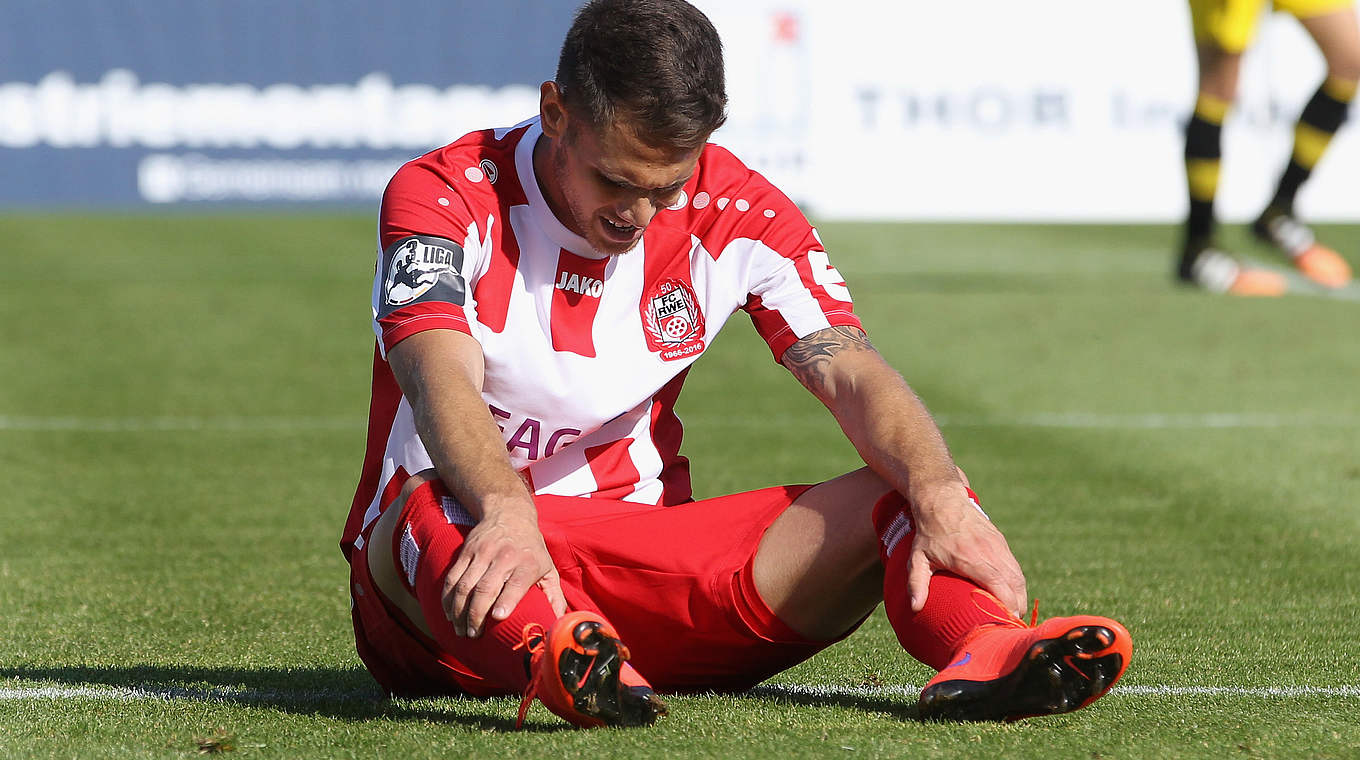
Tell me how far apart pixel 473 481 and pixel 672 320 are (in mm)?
625

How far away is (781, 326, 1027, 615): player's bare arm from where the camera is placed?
249 cm

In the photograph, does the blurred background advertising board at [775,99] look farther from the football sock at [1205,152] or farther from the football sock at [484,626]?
the football sock at [484,626]

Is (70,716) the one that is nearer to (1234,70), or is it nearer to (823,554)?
(823,554)

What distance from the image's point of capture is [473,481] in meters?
2.43

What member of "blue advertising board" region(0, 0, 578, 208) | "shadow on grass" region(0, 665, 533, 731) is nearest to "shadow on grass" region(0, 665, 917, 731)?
"shadow on grass" region(0, 665, 533, 731)

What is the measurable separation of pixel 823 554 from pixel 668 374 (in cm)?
45

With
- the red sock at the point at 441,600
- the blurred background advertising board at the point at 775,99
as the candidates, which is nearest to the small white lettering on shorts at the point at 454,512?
the red sock at the point at 441,600

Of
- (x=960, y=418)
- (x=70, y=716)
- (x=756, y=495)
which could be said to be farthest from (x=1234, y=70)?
(x=70, y=716)

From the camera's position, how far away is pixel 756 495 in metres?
2.77

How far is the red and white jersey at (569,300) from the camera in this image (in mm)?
2756

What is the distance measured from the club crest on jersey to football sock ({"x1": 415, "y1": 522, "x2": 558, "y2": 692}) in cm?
65

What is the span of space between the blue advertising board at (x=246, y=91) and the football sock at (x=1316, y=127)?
260 inches

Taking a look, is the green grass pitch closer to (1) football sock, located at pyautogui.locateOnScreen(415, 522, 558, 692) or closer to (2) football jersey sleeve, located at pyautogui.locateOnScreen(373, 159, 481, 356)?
(1) football sock, located at pyautogui.locateOnScreen(415, 522, 558, 692)

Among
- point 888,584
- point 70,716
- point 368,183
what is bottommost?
point 368,183
